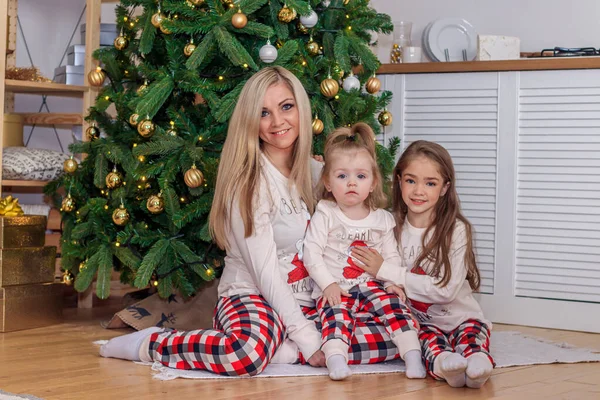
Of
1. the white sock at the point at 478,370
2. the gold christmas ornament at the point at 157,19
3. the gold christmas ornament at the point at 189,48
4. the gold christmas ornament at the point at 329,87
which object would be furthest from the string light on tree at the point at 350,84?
the white sock at the point at 478,370

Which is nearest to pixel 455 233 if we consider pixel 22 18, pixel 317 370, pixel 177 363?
pixel 317 370

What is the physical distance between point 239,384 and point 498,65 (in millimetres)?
1647

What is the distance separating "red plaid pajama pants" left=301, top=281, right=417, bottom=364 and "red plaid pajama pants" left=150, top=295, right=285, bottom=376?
136mm

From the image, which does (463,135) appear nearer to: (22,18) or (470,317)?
(470,317)

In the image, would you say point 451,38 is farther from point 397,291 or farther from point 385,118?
point 397,291

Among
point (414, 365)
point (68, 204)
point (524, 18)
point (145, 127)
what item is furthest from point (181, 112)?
point (524, 18)

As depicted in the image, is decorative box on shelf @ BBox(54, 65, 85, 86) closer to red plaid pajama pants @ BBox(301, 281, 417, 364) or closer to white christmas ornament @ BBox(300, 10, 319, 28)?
white christmas ornament @ BBox(300, 10, 319, 28)

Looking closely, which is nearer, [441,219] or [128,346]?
[128,346]

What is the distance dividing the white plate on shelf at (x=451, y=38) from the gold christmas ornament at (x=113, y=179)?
144 cm

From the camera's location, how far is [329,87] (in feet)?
9.07

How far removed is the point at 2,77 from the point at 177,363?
1.42 m

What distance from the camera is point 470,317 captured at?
2.46 meters

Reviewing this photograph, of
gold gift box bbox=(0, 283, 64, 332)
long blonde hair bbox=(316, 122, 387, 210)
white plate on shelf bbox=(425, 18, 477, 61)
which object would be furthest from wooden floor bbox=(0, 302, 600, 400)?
white plate on shelf bbox=(425, 18, 477, 61)

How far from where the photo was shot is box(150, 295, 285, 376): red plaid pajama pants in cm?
221
